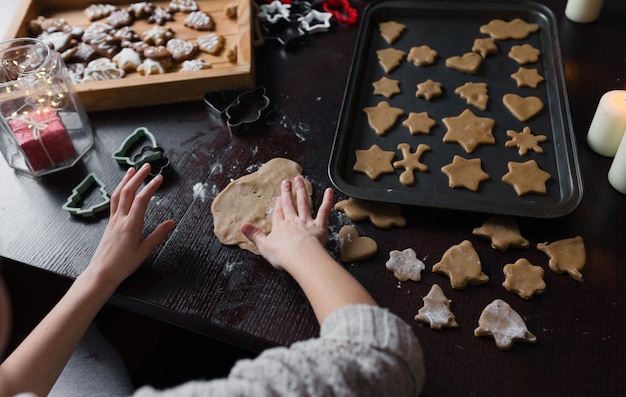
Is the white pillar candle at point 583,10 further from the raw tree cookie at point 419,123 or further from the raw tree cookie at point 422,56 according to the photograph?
the raw tree cookie at point 419,123

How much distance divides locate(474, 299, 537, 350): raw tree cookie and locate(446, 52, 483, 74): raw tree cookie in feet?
1.78

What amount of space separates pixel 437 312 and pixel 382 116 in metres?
0.42

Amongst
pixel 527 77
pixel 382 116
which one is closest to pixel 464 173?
pixel 382 116

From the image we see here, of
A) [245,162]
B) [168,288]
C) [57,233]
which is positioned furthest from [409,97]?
[57,233]

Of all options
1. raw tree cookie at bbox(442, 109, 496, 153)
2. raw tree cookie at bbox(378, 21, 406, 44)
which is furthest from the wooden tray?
raw tree cookie at bbox(442, 109, 496, 153)

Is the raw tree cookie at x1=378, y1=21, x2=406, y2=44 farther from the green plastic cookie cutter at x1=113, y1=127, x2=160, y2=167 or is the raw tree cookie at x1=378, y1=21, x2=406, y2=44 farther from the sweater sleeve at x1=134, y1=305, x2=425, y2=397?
the sweater sleeve at x1=134, y1=305, x2=425, y2=397

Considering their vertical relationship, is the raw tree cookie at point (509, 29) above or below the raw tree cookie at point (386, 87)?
above

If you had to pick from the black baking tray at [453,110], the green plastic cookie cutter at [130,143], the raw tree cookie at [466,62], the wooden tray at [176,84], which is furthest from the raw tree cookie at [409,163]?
the green plastic cookie cutter at [130,143]

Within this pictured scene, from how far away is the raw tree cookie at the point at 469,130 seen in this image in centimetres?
102

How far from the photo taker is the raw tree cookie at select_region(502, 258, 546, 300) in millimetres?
819

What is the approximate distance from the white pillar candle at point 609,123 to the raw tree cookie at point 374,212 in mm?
382

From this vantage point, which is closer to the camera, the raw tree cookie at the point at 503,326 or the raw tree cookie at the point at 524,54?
the raw tree cookie at the point at 503,326

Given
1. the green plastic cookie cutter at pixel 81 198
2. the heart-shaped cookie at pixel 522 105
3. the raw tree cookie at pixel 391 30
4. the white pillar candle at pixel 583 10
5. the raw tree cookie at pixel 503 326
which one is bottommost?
the green plastic cookie cutter at pixel 81 198

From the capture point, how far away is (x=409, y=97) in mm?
1127
